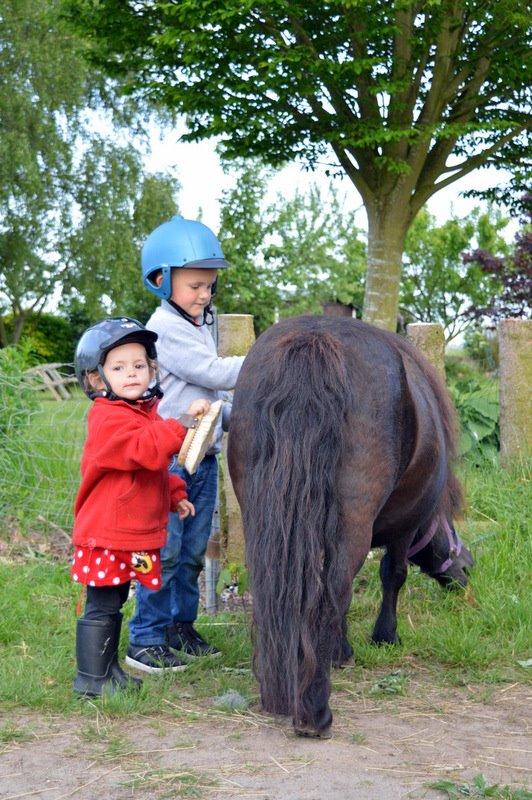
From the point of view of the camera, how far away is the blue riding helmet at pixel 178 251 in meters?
4.01

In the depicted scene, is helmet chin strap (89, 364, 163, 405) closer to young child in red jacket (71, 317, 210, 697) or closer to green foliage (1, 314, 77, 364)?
young child in red jacket (71, 317, 210, 697)

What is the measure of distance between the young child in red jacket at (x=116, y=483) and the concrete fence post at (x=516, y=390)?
10.7 ft

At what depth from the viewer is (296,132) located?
1005cm

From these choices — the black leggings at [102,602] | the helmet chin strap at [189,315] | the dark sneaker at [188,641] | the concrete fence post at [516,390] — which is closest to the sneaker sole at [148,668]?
the dark sneaker at [188,641]

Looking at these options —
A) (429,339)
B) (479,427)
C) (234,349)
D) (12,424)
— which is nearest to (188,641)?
(234,349)

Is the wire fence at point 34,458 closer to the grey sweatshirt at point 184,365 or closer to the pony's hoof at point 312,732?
the grey sweatshirt at point 184,365

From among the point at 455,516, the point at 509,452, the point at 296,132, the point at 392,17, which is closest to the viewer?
the point at 455,516

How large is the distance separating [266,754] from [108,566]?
92 cm

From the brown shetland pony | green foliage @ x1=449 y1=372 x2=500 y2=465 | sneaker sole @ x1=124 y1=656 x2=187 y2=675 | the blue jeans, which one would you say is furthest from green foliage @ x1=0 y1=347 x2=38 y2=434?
the brown shetland pony

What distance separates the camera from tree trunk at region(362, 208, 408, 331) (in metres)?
9.88

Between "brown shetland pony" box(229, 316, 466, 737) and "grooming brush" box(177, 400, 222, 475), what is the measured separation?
5.0 inches

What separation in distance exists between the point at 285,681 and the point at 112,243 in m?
25.6

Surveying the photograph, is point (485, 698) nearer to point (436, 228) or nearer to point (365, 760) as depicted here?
point (365, 760)

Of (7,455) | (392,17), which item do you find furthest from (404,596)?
(392,17)
